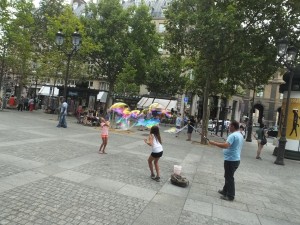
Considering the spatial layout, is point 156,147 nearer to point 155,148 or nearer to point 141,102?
point 155,148

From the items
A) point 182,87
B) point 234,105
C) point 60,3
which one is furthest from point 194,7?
point 234,105

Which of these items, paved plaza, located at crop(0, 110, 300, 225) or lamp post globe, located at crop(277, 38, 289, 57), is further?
lamp post globe, located at crop(277, 38, 289, 57)

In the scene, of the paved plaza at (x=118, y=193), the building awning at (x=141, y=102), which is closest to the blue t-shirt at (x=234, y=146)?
the paved plaza at (x=118, y=193)

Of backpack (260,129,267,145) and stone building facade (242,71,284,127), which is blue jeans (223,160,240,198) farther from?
stone building facade (242,71,284,127)

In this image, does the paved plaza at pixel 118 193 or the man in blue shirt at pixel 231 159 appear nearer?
the paved plaza at pixel 118 193

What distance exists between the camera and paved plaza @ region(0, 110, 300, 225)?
17.8 feet

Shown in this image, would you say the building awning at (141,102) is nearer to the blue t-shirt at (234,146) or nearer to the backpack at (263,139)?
the backpack at (263,139)

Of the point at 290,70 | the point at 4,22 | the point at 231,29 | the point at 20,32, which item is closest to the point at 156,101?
the point at 20,32

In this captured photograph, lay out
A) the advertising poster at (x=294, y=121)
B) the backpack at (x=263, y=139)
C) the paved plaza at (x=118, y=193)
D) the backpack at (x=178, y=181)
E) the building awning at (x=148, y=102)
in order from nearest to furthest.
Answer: the paved plaza at (x=118, y=193) → the backpack at (x=178, y=181) → the backpack at (x=263, y=139) → the advertising poster at (x=294, y=121) → the building awning at (x=148, y=102)

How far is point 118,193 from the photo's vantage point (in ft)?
22.3

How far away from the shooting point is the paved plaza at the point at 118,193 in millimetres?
5438

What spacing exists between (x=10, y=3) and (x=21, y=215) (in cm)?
2735

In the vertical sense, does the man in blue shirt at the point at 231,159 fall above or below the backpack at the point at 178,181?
above

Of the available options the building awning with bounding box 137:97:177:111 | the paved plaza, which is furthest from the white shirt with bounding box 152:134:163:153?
the building awning with bounding box 137:97:177:111
